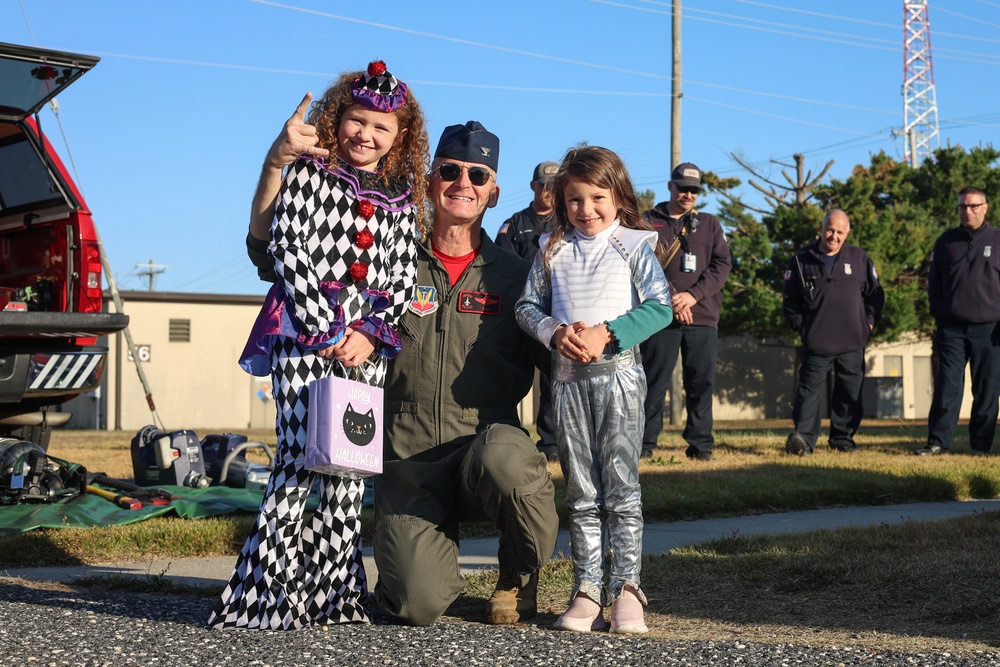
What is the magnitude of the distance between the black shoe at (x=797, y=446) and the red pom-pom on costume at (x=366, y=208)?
5.84m

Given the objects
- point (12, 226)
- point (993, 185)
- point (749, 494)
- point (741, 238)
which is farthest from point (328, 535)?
point (993, 185)

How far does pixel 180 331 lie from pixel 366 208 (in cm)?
2988

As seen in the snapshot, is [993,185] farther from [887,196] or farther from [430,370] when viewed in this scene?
[430,370]

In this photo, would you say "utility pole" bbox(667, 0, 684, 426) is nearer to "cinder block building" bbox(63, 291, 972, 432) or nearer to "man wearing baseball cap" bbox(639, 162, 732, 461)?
"cinder block building" bbox(63, 291, 972, 432)

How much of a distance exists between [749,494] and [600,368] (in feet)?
10.1

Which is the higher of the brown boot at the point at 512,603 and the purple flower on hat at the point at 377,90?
the purple flower on hat at the point at 377,90

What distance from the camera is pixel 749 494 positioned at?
6.48m

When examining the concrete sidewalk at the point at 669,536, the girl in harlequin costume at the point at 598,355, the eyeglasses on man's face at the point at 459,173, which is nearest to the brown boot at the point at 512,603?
the girl in harlequin costume at the point at 598,355

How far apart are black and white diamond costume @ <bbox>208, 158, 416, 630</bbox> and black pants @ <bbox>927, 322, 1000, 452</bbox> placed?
21.5ft

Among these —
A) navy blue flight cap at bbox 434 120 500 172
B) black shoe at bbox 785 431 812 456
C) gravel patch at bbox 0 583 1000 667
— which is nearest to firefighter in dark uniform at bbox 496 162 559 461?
black shoe at bbox 785 431 812 456

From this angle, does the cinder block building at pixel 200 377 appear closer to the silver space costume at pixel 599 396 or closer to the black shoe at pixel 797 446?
the black shoe at pixel 797 446

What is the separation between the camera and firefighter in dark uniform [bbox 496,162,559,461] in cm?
793

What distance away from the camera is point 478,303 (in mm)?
3957

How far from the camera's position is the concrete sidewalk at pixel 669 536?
184 inches
